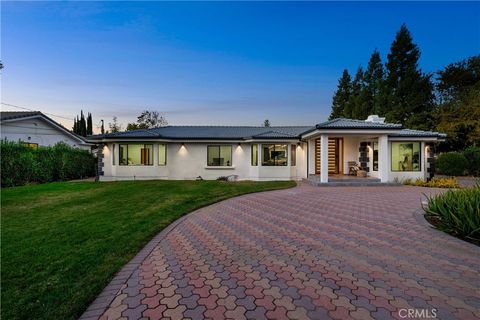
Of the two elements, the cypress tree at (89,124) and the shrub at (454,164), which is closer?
the shrub at (454,164)

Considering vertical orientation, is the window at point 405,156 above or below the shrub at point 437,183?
above

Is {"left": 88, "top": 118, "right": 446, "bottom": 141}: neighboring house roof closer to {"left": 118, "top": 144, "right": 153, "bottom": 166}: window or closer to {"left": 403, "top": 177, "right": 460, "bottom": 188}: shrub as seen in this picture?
{"left": 118, "top": 144, "right": 153, "bottom": 166}: window

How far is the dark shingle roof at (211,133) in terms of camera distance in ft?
57.1

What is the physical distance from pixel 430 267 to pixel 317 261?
1669 millimetres

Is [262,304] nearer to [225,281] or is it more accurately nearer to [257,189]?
[225,281]

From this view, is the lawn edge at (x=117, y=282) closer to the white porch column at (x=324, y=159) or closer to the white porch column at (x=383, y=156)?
the white porch column at (x=324, y=159)

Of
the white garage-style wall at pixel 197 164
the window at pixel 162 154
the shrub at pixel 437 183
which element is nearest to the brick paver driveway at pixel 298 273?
the shrub at pixel 437 183

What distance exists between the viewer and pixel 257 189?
12703 mm

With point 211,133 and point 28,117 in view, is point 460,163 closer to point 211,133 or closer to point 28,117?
point 211,133

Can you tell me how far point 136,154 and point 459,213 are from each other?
1775 cm

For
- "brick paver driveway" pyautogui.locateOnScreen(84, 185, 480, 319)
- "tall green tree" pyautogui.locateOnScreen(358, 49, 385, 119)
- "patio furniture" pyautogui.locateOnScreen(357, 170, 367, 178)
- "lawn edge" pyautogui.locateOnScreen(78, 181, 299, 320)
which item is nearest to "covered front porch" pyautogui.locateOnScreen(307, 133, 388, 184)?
"patio furniture" pyautogui.locateOnScreen(357, 170, 367, 178)

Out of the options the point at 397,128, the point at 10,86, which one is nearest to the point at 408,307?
the point at 397,128

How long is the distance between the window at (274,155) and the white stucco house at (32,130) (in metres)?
16.9

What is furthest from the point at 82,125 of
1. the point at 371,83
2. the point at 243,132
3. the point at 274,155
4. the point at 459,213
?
the point at 371,83
